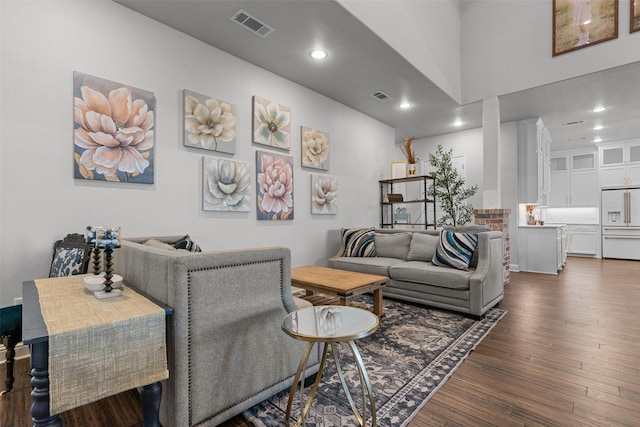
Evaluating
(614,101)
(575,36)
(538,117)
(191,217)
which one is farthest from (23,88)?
(614,101)

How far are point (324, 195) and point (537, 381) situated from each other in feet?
10.9

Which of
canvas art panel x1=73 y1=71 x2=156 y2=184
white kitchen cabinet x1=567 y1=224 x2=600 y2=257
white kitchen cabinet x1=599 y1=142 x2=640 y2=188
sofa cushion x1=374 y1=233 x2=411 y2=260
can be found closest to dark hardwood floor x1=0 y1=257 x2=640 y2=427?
sofa cushion x1=374 y1=233 x2=411 y2=260

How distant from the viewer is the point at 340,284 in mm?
2746

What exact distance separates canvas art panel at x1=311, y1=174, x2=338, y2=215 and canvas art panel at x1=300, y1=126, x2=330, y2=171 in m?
0.18

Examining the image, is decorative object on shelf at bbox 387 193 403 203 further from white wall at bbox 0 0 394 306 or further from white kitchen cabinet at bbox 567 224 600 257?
white kitchen cabinet at bbox 567 224 600 257

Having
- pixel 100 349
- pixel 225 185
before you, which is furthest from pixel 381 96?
pixel 100 349

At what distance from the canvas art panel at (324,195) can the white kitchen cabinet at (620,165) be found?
24.1ft

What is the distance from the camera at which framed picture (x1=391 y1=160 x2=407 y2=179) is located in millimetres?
5472

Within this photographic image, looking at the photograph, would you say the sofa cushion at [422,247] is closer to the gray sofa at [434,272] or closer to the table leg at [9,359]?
the gray sofa at [434,272]

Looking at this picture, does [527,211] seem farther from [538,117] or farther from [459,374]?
[459,374]

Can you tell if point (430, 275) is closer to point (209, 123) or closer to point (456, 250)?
point (456, 250)

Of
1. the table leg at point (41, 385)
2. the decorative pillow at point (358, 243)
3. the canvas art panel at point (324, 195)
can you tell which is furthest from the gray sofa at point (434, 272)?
the table leg at point (41, 385)

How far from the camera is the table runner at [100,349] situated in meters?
1.02

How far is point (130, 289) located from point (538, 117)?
6.77 metres
